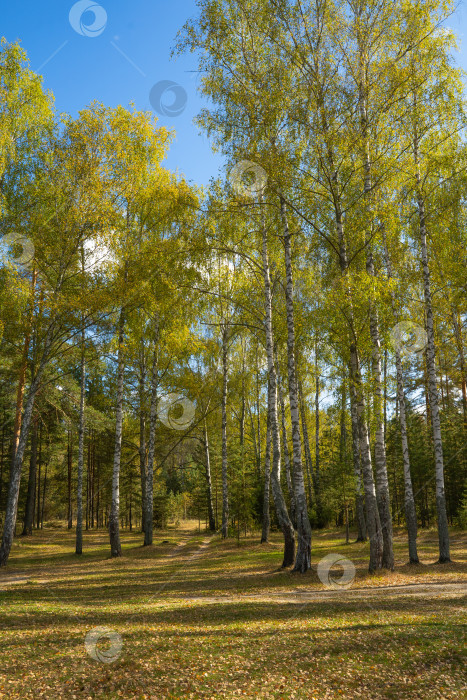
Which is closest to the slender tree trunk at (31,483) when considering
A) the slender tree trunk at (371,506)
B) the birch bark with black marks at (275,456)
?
the birch bark with black marks at (275,456)

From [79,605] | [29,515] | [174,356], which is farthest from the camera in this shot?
[29,515]

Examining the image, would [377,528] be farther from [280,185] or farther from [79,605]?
[280,185]

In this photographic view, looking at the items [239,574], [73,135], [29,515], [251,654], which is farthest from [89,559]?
[73,135]

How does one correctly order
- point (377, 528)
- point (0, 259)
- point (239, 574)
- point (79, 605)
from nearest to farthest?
point (79, 605)
point (377, 528)
point (239, 574)
point (0, 259)

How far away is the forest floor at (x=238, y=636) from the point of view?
5238mm

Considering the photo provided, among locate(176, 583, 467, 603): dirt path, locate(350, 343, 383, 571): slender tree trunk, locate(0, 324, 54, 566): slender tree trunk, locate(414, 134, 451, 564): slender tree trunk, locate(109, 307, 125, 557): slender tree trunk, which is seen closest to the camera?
locate(176, 583, 467, 603): dirt path

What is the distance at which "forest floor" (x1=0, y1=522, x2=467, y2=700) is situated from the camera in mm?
5238

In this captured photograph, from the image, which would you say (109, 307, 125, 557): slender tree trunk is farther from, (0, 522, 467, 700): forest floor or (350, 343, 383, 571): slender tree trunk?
(350, 343, 383, 571): slender tree trunk

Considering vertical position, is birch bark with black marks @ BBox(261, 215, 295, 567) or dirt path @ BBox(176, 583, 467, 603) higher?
birch bark with black marks @ BBox(261, 215, 295, 567)

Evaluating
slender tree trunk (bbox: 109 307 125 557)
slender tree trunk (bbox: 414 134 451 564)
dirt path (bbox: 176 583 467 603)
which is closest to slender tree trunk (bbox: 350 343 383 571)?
dirt path (bbox: 176 583 467 603)

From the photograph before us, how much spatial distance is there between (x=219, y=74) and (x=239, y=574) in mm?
14635

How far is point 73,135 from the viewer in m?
15.4

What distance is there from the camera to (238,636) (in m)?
6.84

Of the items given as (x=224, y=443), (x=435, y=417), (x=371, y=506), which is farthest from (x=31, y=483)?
(x=435, y=417)
